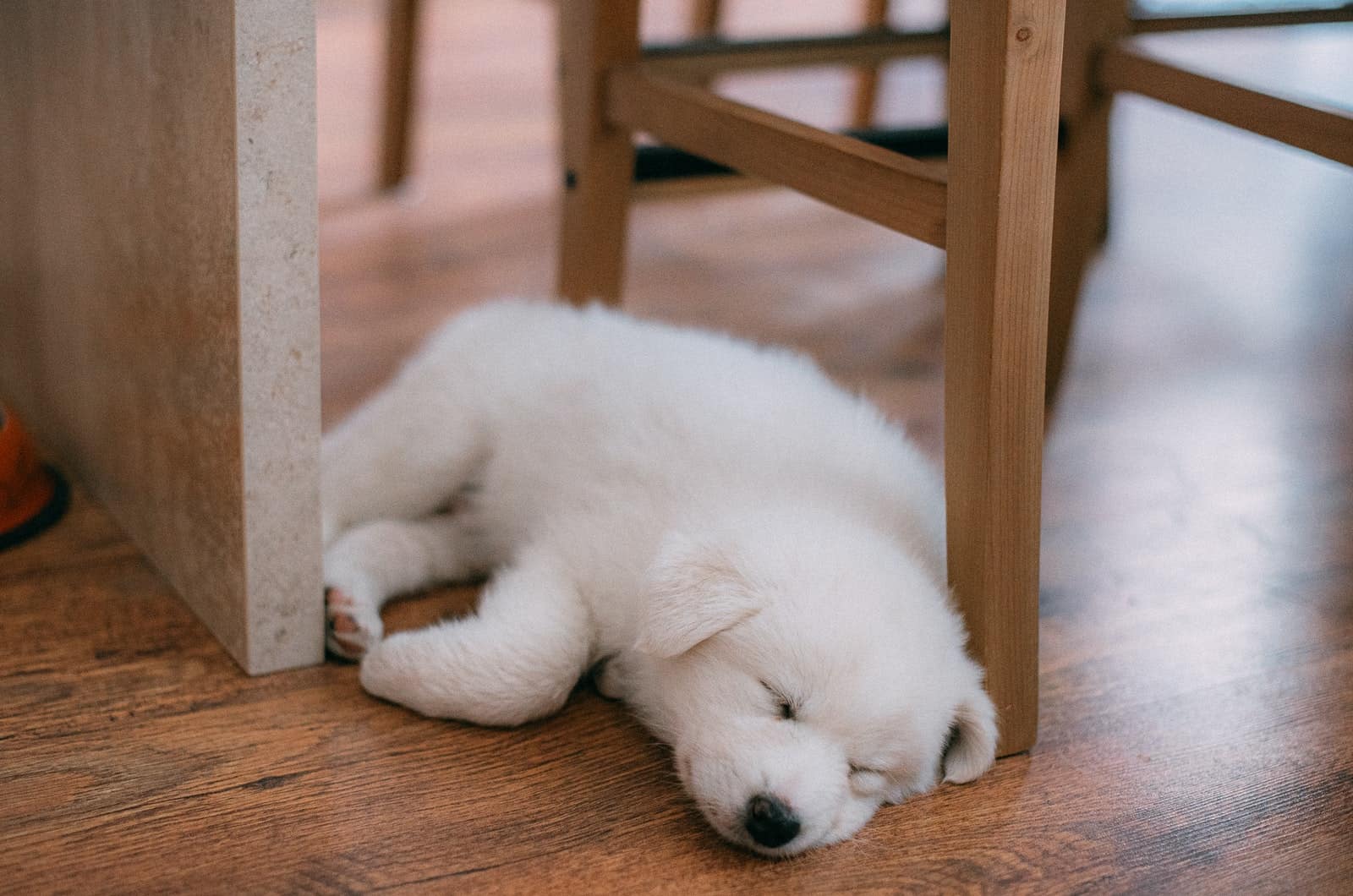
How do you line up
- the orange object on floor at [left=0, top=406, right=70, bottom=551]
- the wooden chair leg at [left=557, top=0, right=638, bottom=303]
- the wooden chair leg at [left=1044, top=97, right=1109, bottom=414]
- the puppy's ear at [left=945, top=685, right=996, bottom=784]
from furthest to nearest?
the wooden chair leg at [left=1044, top=97, right=1109, bottom=414], the wooden chair leg at [left=557, top=0, right=638, bottom=303], the orange object on floor at [left=0, top=406, right=70, bottom=551], the puppy's ear at [left=945, top=685, right=996, bottom=784]

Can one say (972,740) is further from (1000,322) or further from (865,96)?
(865,96)

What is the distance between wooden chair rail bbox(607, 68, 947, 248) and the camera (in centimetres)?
121

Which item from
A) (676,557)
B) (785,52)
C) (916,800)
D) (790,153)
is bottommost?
(916,800)

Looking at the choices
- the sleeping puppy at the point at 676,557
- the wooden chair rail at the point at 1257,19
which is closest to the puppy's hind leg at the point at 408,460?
the sleeping puppy at the point at 676,557

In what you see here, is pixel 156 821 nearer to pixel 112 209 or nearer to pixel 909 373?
pixel 112 209

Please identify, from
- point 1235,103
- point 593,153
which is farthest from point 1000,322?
point 593,153

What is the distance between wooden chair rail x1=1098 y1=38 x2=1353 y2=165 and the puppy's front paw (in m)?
1.07

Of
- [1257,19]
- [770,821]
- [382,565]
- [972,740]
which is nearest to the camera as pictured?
[770,821]

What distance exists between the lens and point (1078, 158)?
6.04 feet

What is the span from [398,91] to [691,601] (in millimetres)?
2021

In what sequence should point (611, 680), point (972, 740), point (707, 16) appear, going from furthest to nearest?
point (707, 16), point (611, 680), point (972, 740)

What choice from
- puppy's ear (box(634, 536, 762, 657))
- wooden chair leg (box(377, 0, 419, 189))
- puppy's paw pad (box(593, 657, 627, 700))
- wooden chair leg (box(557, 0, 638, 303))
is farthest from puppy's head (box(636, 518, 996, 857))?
wooden chair leg (box(377, 0, 419, 189))

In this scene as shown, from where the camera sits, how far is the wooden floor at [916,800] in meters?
1.07

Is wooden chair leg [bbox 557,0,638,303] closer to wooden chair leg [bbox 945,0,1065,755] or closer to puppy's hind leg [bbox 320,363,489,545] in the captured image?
puppy's hind leg [bbox 320,363,489,545]
